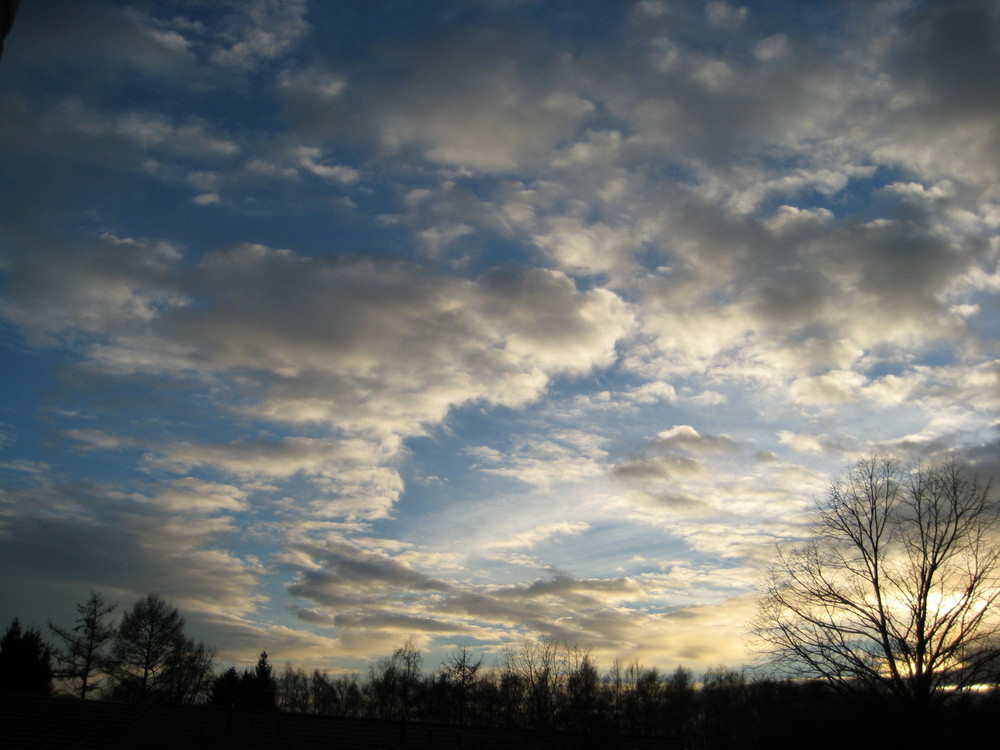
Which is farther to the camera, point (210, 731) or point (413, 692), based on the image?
point (413, 692)

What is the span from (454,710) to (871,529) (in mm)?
55397

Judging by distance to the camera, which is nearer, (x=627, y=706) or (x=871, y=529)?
(x=871, y=529)

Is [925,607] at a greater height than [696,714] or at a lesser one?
greater

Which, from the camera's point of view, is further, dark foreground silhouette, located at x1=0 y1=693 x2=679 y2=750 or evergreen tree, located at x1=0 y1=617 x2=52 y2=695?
evergreen tree, located at x1=0 y1=617 x2=52 y2=695

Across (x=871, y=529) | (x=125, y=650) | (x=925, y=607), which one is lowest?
(x=125, y=650)

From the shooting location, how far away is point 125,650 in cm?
6188

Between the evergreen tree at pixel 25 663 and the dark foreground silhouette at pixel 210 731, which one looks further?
the evergreen tree at pixel 25 663

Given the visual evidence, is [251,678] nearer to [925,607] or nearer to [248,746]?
[248,746]

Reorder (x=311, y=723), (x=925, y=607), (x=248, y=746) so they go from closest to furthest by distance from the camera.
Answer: (x=925, y=607), (x=248, y=746), (x=311, y=723)

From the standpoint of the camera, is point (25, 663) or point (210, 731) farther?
point (25, 663)

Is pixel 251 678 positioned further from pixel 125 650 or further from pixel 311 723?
pixel 311 723

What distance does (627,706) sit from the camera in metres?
89.5

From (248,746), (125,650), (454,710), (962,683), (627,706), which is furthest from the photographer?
(627,706)

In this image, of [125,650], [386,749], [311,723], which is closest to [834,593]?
[386,749]
